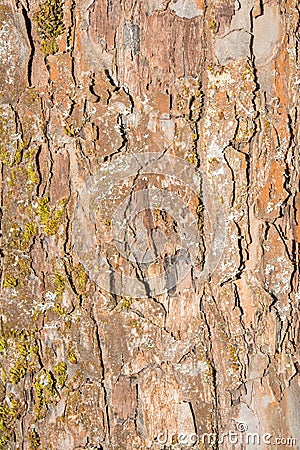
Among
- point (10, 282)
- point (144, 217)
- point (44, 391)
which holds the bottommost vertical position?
point (44, 391)

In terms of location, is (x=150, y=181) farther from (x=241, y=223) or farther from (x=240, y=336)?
(x=240, y=336)

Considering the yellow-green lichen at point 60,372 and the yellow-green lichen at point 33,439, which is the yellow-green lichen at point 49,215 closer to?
the yellow-green lichen at point 60,372

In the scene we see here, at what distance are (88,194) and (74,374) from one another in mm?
472

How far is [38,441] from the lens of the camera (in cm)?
137

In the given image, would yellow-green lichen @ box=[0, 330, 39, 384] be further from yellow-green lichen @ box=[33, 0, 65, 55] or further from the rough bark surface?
yellow-green lichen @ box=[33, 0, 65, 55]

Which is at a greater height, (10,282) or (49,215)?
(49,215)

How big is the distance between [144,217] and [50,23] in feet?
1.75

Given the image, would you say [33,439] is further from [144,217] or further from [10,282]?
[144,217]

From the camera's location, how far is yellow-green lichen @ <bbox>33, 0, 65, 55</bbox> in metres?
1.28

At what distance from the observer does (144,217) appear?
1.32m

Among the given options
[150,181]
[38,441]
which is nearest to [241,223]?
[150,181]

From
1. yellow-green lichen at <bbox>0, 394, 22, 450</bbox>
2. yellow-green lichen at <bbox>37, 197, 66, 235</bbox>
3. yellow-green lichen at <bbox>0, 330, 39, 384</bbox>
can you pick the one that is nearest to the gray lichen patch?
yellow-green lichen at <bbox>37, 197, 66, 235</bbox>

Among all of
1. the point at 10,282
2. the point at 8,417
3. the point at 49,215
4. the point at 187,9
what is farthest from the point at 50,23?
the point at 8,417

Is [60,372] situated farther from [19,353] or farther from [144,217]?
[144,217]
